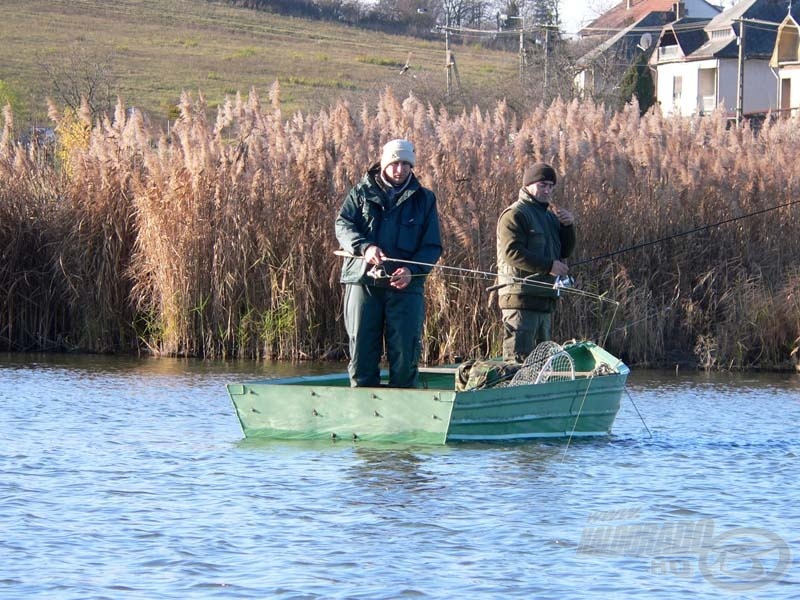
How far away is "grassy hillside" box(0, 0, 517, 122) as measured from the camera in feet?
160

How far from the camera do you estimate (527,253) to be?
10.1m

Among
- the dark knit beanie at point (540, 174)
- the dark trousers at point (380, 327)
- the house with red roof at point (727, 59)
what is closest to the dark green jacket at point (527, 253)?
the dark knit beanie at point (540, 174)

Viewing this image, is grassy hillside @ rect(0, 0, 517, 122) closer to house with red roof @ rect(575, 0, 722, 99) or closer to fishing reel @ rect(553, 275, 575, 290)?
house with red roof @ rect(575, 0, 722, 99)

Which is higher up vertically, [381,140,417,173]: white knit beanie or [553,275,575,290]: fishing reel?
[381,140,417,173]: white knit beanie

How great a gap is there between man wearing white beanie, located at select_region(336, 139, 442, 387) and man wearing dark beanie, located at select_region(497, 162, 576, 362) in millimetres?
700

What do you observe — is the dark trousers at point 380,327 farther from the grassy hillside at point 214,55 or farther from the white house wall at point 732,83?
the white house wall at point 732,83

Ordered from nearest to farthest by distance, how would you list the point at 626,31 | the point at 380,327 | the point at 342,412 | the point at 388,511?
the point at 388,511, the point at 342,412, the point at 380,327, the point at 626,31

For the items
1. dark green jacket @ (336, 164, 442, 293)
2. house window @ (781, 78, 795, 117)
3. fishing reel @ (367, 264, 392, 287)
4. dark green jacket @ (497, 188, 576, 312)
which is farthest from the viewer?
house window @ (781, 78, 795, 117)

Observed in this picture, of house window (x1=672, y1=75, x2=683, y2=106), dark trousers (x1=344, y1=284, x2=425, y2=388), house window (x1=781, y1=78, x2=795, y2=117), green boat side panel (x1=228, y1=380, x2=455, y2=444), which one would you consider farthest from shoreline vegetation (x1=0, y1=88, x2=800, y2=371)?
house window (x1=672, y1=75, x2=683, y2=106)

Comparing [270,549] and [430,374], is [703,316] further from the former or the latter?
[270,549]

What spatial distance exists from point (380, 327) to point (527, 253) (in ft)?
3.94

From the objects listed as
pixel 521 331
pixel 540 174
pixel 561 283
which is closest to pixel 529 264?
pixel 561 283

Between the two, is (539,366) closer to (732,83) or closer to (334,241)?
(334,241)

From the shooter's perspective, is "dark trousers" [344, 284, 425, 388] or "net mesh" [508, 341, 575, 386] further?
"net mesh" [508, 341, 575, 386]
